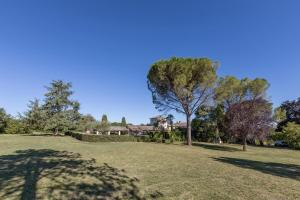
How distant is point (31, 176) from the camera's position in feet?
24.2

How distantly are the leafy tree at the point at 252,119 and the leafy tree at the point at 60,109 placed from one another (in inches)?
1240

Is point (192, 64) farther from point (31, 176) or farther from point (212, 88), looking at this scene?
point (31, 176)

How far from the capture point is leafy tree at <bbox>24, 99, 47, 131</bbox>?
41.4 meters

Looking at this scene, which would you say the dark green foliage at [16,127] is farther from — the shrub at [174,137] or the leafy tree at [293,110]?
the leafy tree at [293,110]

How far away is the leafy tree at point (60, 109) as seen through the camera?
4150cm

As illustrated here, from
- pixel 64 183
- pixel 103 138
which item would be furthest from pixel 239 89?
pixel 64 183

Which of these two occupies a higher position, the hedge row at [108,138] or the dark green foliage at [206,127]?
the dark green foliage at [206,127]

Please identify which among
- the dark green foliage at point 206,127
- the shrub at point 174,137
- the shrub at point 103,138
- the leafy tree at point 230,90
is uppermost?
the leafy tree at point 230,90

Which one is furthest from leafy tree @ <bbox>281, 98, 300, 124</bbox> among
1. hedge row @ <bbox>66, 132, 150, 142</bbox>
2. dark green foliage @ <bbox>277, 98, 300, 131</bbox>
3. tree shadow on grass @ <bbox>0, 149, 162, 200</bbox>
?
tree shadow on grass @ <bbox>0, 149, 162, 200</bbox>

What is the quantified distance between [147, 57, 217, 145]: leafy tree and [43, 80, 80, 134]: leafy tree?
2242 cm

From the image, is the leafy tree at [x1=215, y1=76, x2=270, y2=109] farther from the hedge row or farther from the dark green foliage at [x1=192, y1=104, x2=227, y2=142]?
the hedge row

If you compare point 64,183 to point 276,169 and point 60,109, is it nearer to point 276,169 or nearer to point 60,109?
point 276,169

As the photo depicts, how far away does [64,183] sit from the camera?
6672mm

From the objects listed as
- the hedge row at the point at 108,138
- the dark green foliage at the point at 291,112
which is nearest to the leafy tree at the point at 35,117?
the hedge row at the point at 108,138
